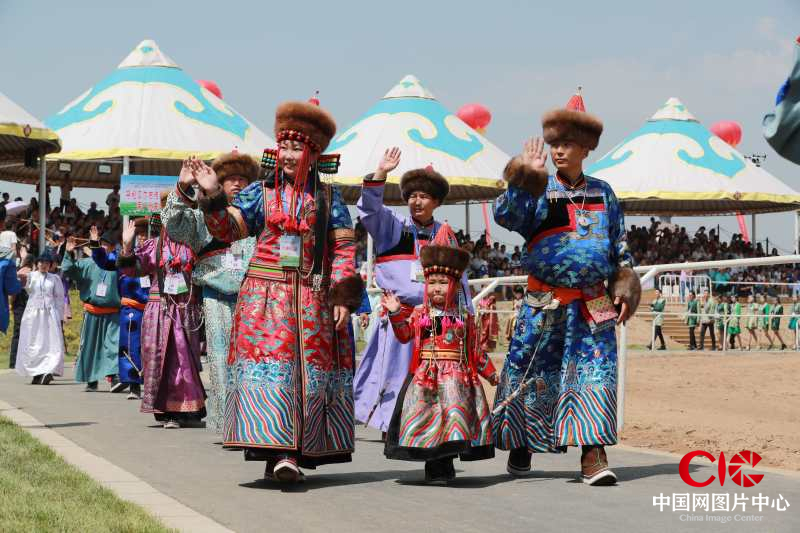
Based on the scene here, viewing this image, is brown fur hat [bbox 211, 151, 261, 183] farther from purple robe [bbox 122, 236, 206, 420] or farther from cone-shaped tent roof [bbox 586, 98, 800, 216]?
cone-shaped tent roof [bbox 586, 98, 800, 216]

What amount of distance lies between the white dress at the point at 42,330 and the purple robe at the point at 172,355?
18.3ft

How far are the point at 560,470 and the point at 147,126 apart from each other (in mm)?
22843

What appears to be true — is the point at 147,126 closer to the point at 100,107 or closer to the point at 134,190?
the point at 100,107

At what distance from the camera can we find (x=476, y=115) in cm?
4578

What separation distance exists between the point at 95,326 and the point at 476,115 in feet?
105

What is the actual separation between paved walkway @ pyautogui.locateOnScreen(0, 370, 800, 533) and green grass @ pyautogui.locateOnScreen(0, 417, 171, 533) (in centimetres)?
40

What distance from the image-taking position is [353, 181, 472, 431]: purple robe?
820 cm

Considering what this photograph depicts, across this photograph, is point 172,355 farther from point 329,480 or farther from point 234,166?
point 329,480

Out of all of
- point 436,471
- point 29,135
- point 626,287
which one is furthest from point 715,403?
point 29,135

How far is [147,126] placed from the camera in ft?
95.6

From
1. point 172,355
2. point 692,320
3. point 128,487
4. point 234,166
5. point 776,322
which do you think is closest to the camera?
point 128,487

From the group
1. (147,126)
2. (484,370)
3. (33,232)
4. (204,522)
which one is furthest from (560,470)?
(147,126)

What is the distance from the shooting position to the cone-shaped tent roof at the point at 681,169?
3838cm

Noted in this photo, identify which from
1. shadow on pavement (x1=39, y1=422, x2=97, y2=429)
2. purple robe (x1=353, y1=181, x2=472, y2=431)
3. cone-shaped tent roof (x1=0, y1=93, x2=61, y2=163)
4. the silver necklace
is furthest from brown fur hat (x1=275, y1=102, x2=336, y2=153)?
cone-shaped tent roof (x1=0, y1=93, x2=61, y2=163)
